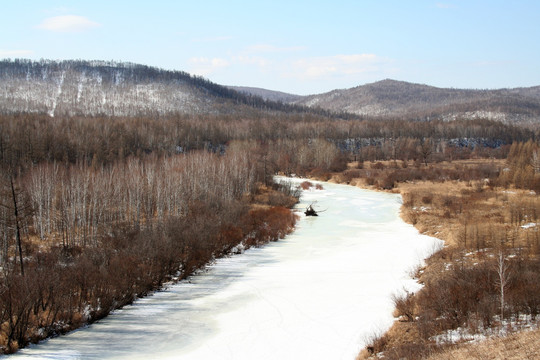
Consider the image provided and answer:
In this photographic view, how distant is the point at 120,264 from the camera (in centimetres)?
2027

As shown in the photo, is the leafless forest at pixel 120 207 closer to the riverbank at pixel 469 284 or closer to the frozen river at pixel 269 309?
the frozen river at pixel 269 309

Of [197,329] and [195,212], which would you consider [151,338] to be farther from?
[195,212]

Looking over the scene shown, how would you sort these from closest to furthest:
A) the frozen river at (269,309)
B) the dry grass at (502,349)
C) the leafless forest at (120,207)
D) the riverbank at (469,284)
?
the dry grass at (502,349) < the riverbank at (469,284) < the frozen river at (269,309) < the leafless forest at (120,207)

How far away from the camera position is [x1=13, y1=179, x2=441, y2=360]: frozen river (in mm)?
15242

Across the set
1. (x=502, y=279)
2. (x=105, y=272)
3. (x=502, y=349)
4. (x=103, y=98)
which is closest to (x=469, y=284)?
(x=502, y=279)

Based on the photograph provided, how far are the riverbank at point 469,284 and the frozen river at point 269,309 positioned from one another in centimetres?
131

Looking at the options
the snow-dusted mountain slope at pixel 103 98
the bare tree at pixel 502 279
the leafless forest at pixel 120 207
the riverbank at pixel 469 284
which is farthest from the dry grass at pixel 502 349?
the snow-dusted mountain slope at pixel 103 98

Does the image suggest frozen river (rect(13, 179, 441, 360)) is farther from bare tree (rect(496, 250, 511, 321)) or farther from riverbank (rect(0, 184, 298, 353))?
bare tree (rect(496, 250, 511, 321))

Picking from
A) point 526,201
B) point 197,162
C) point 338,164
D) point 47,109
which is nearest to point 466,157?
point 338,164

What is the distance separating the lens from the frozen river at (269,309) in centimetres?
1524

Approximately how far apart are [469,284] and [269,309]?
8.22m

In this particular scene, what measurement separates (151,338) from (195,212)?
67.4 ft

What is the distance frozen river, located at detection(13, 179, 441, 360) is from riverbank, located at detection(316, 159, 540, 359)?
4.30ft

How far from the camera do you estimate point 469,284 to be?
1609 centimetres
